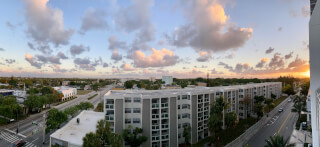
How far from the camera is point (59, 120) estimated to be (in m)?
37.4

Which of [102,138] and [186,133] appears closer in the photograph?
[102,138]

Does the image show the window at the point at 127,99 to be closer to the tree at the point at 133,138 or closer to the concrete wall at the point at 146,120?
the concrete wall at the point at 146,120

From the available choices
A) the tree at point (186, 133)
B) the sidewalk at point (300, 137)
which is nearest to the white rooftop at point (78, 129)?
the tree at point (186, 133)

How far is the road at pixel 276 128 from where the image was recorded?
32.3 m

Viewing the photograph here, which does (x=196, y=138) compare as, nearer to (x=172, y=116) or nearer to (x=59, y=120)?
(x=172, y=116)

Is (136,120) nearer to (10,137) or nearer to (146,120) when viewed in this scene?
(146,120)

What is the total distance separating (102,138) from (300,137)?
40151mm

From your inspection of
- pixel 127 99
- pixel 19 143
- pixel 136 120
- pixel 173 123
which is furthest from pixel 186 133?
pixel 19 143

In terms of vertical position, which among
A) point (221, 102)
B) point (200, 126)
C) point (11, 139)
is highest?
point (221, 102)

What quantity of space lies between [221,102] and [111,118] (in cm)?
2124

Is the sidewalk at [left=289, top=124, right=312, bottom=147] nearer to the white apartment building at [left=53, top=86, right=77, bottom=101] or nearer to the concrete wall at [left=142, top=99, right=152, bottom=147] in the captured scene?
the concrete wall at [left=142, top=99, right=152, bottom=147]

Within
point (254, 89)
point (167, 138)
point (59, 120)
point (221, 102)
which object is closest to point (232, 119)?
point (221, 102)

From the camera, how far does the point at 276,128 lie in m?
39.1

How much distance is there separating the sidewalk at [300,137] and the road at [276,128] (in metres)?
0.97
